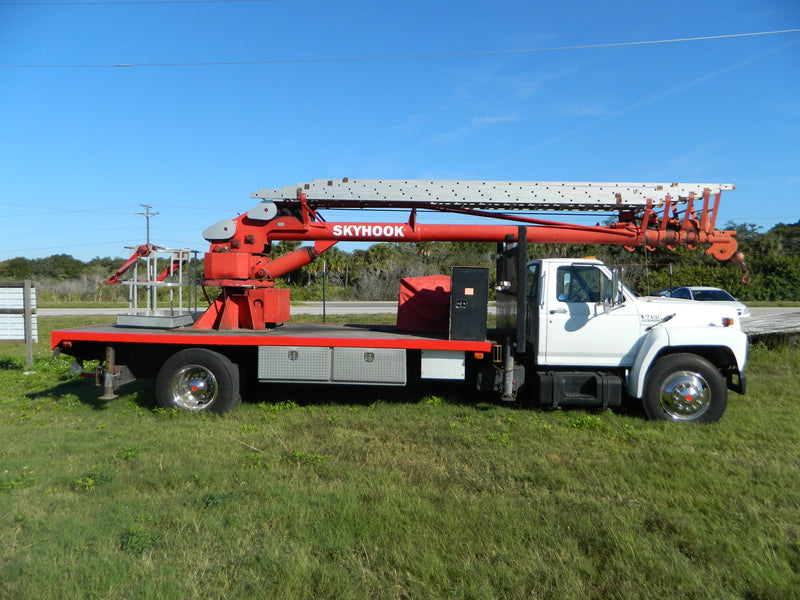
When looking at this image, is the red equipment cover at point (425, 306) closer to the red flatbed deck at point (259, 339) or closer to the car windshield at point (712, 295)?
the red flatbed deck at point (259, 339)

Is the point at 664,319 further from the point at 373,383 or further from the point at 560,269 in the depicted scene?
the point at 373,383

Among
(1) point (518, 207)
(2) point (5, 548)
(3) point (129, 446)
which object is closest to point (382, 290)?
(1) point (518, 207)

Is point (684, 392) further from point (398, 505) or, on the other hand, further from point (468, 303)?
point (398, 505)

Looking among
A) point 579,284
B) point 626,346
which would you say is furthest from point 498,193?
point 626,346

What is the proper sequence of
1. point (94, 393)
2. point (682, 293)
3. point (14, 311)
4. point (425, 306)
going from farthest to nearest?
1. point (682, 293)
2. point (14, 311)
3. point (94, 393)
4. point (425, 306)

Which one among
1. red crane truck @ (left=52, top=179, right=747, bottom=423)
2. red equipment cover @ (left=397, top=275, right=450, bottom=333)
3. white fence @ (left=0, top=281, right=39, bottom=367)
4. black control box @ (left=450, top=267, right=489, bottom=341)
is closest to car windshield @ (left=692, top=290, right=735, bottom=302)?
red crane truck @ (left=52, top=179, right=747, bottom=423)

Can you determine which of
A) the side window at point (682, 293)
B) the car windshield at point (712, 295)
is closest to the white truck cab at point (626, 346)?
the side window at point (682, 293)

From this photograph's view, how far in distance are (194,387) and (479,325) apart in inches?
152

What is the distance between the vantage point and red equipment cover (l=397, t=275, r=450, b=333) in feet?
26.7

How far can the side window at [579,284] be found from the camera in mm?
7043

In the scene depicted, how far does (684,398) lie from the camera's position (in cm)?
668

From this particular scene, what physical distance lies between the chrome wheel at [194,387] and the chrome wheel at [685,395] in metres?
5.73

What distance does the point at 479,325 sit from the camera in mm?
7043

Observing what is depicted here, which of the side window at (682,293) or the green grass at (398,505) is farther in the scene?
the side window at (682,293)
